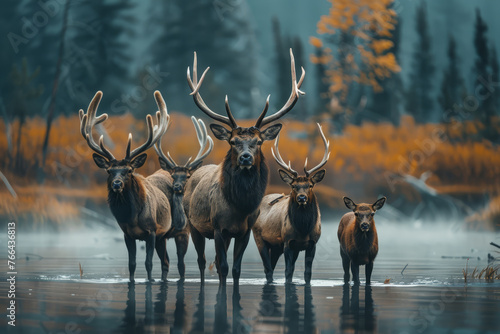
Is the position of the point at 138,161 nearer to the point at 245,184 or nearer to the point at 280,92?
the point at 245,184

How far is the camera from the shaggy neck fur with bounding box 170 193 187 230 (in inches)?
597

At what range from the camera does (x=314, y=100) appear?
4266cm

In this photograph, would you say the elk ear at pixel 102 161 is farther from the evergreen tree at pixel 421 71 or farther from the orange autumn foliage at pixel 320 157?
the evergreen tree at pixel 421 71

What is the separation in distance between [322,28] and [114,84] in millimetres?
9999

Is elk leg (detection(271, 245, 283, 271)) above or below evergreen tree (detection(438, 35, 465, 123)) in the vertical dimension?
below

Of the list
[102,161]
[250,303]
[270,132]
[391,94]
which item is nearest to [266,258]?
[102,161]

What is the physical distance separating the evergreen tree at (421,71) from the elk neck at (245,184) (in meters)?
32.1

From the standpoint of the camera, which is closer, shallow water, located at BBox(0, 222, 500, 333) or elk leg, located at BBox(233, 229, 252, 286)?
shallow water, located at BBox(0, 222, 500, 333)

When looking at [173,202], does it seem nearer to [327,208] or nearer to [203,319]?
[203,319]

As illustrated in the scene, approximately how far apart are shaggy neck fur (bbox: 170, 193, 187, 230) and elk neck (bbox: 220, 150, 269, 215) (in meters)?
2.57

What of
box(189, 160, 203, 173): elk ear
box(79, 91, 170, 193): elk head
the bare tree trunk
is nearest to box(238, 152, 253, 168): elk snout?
box(79, 91, 170, 193): elk head

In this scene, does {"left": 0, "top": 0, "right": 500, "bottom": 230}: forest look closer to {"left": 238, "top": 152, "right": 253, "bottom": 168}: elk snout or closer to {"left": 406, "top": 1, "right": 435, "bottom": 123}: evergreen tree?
{"left": 406, "top": 1, "right": 435, "bottom": 123}: evergreen tree

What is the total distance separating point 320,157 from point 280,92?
3556 millimetres

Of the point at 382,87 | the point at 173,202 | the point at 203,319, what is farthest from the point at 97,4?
the point at 203,319
